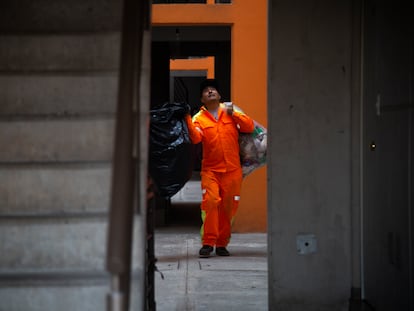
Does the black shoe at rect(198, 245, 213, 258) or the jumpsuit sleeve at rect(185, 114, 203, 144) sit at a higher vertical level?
the jumpsuit sleeve at rect(185, 114, 203, 144)

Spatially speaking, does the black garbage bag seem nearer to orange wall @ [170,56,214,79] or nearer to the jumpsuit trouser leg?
the jumpsuit trouser leg

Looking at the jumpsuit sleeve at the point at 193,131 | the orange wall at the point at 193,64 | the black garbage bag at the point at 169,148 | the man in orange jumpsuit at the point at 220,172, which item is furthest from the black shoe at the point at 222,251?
the orange wall at the point at 193,64

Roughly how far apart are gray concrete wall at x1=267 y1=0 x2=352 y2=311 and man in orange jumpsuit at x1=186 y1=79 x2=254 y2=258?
7.52ft

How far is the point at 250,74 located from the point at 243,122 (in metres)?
1.53

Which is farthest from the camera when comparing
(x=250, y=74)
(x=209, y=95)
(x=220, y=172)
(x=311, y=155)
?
(x=250, y=74)

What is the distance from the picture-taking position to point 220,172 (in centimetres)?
639

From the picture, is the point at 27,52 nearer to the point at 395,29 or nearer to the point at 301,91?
the point at 301,91

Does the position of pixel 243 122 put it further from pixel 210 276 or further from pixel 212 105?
pixel 210 276

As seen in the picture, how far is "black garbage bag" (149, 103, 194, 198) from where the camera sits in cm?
626


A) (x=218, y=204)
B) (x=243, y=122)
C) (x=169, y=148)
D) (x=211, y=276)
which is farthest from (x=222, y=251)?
(x=243, y=122)

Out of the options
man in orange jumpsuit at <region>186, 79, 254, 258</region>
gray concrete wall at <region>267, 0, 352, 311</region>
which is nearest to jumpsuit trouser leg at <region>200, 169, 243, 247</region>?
man in orange jumpsuit at <region>186, 79, 254, 258</region>

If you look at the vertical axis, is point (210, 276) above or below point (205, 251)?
below

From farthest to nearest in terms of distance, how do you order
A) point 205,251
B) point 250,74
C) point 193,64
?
point 193,64, point 250,74, point 205,251

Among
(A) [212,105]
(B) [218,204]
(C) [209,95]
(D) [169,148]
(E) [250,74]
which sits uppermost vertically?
(E) [250,74]
